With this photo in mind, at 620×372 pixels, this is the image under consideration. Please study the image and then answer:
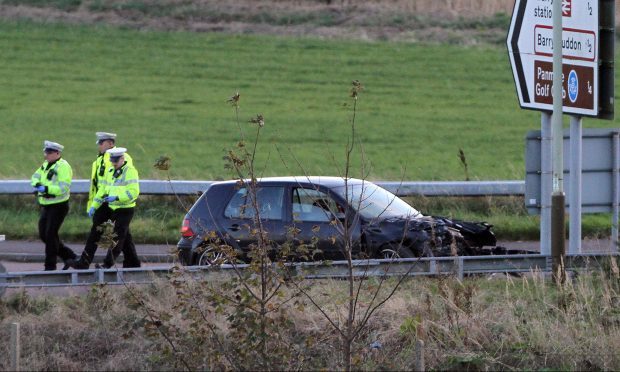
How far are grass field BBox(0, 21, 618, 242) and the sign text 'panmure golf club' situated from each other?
956cm

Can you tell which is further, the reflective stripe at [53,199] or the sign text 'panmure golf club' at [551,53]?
the reflective stripe at [53,199]

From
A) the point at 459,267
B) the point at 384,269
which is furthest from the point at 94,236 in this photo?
the point at 459,267

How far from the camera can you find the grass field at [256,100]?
30.4m

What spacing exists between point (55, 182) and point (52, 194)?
0.53 ft

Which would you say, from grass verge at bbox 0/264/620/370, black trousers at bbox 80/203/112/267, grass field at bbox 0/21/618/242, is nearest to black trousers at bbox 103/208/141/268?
black trousers at bbox 80/203/112/267

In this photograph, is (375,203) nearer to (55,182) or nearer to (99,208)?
(99,208)

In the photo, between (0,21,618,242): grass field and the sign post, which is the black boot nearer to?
the sign post

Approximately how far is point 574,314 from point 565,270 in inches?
38.7

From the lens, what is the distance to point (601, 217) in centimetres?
2122

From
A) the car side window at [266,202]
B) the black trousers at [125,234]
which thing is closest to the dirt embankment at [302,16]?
the black trousers at [125,234]

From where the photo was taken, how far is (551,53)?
14594mm

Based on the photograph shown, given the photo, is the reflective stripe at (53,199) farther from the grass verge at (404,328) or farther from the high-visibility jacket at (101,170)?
the grass verge at (404,328)


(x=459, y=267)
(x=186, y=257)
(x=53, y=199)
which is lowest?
(x=186, y=257)

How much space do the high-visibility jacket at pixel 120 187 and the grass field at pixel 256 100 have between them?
9.07 metres
